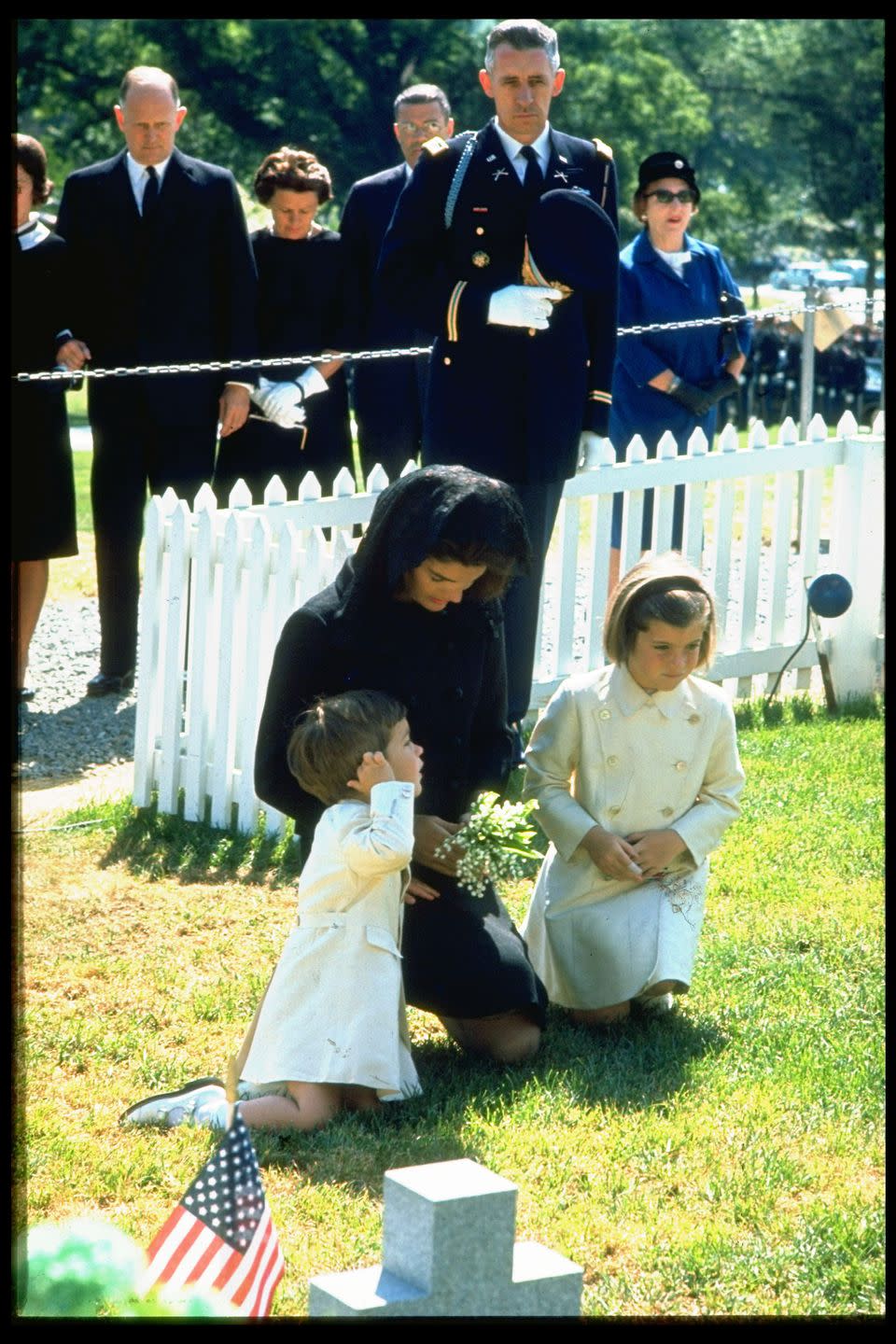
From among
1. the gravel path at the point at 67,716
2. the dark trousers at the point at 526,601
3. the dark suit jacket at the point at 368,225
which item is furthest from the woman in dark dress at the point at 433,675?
the dark suit jacket at the point at 368,225

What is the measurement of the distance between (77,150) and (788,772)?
1372 inches

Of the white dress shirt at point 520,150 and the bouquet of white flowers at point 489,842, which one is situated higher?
the white dress shirt at point 520,150

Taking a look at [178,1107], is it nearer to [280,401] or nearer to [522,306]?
[522,306]

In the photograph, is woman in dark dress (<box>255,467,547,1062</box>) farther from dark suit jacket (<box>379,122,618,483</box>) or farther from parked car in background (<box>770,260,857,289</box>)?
parked car in background (<box>770,260,857,289</box>)

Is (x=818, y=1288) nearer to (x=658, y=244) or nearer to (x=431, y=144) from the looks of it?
(x=431, y=144)

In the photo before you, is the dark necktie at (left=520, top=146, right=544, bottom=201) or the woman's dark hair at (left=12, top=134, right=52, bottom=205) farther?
the woman's dark hair at (left=12, top=134, right=52, bottom=205)

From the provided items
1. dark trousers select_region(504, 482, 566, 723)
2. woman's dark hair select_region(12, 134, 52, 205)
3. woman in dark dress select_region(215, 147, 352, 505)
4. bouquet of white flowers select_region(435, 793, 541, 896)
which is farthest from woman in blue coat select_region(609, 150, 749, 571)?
bouquet of white flowers select_region(435, 793, 541, 896)

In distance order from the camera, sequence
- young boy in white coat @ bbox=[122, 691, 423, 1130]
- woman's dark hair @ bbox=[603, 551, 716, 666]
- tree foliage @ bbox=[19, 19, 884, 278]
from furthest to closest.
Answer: tree foliage @ bbox=[19, 19, 884, 278]
woman's dark hair @ bbox=[603, 551, 716, 666]
young boy in white coat @ bbox=[122, 691, 423, 1130]

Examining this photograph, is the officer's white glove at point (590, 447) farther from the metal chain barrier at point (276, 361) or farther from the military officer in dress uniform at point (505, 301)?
the metal chain barrier at point (276, 361)

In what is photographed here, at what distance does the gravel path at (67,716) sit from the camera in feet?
23.2

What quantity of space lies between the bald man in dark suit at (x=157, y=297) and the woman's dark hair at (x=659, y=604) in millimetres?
3274

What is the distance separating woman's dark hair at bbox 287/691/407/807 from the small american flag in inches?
60.3

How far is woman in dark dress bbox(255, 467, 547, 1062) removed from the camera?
4.27m

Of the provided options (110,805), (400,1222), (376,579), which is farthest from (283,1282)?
(110,805)
